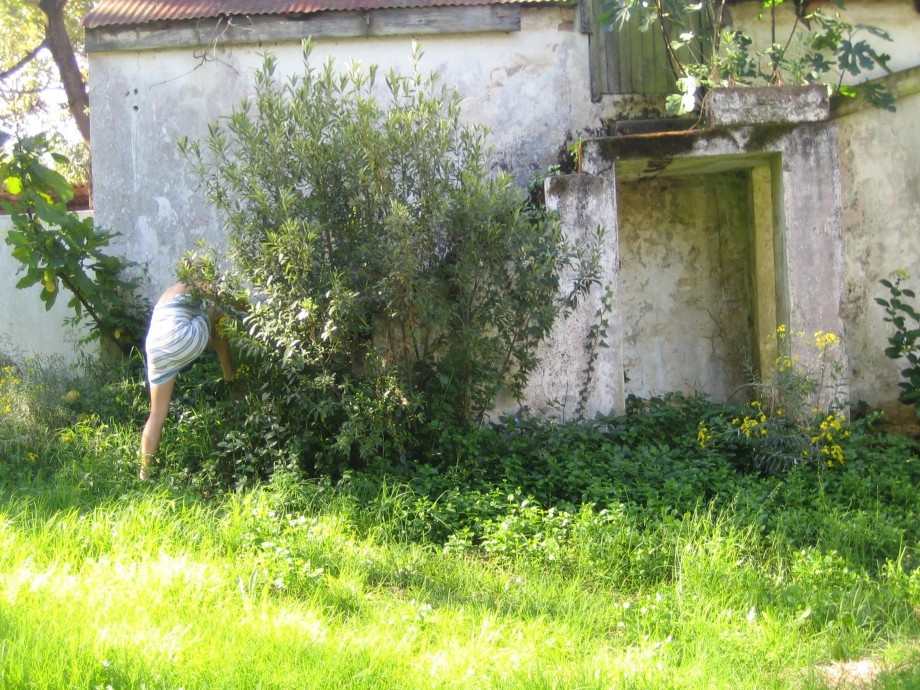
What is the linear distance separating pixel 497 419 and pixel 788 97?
3.42 metres

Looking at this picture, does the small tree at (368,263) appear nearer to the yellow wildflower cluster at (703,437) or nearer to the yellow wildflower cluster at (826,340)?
the yellow wildflower cluster at (703,437)

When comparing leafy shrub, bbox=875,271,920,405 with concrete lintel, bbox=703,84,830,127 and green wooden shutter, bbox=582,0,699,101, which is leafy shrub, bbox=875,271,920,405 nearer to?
concrete lintel, bbox=703,84,830,127

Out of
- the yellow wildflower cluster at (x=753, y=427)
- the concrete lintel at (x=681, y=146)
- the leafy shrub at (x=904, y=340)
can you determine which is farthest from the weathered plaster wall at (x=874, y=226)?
the yellow wildflower cluster at (x=753, y=427)

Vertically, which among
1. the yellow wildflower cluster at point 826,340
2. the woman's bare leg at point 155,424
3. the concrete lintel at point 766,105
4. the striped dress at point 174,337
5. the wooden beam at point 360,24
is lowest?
the woman's bare leg at point 155,424

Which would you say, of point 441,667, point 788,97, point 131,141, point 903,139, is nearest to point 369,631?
point 441,667

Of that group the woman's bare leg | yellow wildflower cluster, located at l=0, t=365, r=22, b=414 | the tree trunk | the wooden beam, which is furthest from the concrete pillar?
the tree trunk

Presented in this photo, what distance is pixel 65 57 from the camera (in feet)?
45.7

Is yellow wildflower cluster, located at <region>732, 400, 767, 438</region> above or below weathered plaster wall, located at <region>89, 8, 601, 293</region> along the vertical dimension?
below

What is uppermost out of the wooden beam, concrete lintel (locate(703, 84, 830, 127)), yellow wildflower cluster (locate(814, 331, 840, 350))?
the wooden beam

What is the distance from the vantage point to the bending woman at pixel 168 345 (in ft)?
21.4

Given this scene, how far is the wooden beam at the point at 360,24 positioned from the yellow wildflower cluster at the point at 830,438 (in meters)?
4.29

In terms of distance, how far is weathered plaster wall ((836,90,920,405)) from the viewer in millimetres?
8477

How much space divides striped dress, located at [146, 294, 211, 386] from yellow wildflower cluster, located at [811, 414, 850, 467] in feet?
14.6

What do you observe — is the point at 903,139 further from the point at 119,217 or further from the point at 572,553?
the point at 119,217
